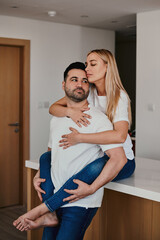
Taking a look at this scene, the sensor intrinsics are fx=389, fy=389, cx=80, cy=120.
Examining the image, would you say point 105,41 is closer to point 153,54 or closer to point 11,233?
point 153,54

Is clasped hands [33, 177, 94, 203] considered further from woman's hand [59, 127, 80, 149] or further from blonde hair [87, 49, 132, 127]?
blonde hair [87, 49, 132, 127]

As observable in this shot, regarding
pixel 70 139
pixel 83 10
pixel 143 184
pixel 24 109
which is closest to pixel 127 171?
pixel 143 184

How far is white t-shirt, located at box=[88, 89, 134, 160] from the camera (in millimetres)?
2152

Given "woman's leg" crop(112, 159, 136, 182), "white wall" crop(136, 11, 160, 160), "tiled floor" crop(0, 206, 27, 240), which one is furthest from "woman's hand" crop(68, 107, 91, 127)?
"white wall" crop(136, 11, 160, 160)

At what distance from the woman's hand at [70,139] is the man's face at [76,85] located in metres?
0.19

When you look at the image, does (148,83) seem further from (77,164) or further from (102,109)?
(77,164)

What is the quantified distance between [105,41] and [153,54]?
1.49 metres

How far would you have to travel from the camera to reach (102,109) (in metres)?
2.36

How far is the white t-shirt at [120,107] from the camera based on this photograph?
2152 mm

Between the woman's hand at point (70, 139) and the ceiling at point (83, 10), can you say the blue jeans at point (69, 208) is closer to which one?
the woman's hand at point (70, 139)

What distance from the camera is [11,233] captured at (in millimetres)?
3881

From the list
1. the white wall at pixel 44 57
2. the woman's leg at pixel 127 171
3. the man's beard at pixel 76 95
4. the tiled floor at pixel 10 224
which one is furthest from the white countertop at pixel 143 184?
the white wall at pixel 44 57

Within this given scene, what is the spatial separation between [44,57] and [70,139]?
3.35 meters

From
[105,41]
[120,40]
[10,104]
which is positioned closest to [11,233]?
[10,104]
